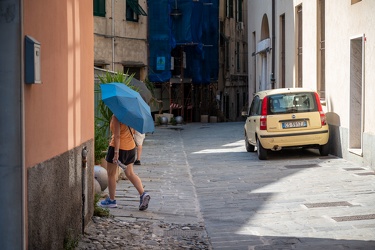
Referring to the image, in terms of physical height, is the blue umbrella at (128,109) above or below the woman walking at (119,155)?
above

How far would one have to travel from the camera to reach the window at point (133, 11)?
37.0m

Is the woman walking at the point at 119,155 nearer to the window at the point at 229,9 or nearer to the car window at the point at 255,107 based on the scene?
the car window at the point at 255,107

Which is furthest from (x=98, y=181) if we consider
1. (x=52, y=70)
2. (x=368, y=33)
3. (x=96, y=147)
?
(x=368, y=33)

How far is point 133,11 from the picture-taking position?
3769 centimetres

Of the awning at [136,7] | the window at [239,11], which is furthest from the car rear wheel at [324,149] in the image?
the window at [239,11]

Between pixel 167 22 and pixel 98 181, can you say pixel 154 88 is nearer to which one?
pixel 167 22

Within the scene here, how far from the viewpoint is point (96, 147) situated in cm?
1388

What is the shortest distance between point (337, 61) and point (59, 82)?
1202cm

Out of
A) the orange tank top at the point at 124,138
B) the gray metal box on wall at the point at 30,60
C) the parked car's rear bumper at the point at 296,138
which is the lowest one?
the parked car's rear bumper at the point at 296,138

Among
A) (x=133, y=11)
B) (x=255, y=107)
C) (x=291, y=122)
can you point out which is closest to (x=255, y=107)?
(x=255, y=107)

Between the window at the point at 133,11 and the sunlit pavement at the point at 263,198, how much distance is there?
17602mm

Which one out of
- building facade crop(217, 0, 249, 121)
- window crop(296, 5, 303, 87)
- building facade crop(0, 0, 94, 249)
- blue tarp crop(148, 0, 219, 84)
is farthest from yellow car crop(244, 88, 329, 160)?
building facade crop(217, 0, 249, 121)

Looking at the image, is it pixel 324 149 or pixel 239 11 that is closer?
pixel 324 149

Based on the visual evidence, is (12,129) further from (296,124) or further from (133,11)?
(133,11)
